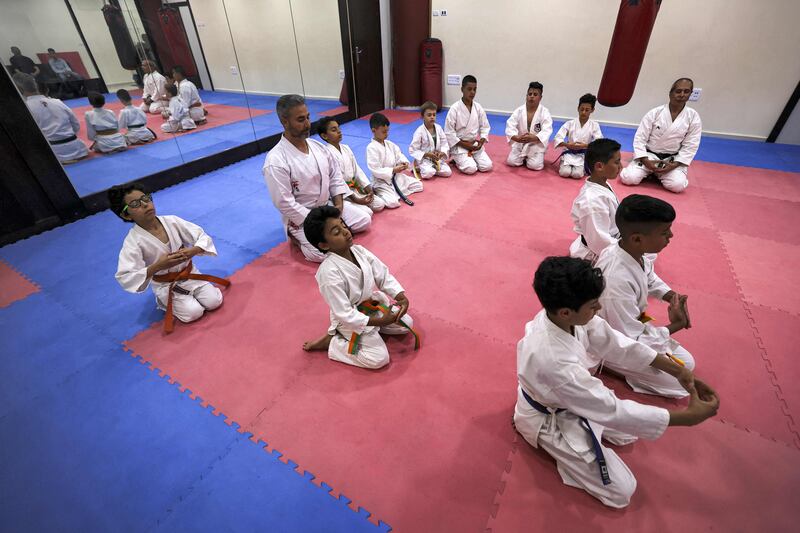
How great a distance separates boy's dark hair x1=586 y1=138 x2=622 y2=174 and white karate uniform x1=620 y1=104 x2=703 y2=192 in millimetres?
2978

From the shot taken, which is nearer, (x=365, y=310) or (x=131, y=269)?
(x=365, y=310)

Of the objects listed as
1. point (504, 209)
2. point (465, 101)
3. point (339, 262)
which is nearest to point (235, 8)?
point (465, 101)

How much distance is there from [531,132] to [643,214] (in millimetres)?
4803

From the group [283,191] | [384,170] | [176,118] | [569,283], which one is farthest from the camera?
[176,118]

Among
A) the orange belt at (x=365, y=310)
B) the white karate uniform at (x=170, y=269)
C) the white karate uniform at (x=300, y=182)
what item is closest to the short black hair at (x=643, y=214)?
the orange belt at (x=365, y=310)

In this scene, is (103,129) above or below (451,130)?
above

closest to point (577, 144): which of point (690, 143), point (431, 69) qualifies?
point (690, 143)

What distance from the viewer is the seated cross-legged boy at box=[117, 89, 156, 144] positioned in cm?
615

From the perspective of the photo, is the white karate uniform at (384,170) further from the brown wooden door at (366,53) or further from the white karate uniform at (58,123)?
the brown wooden door at (366,53)

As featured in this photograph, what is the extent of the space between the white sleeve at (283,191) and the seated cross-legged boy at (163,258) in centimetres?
89

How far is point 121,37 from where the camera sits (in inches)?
223

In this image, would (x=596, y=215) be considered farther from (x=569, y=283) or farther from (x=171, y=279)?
(x=171, y=279)

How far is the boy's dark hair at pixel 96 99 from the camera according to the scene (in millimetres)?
5723

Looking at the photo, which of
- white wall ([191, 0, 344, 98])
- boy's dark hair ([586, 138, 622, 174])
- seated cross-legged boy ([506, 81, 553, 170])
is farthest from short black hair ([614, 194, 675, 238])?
white wall ([191, 0, 344, 98])
